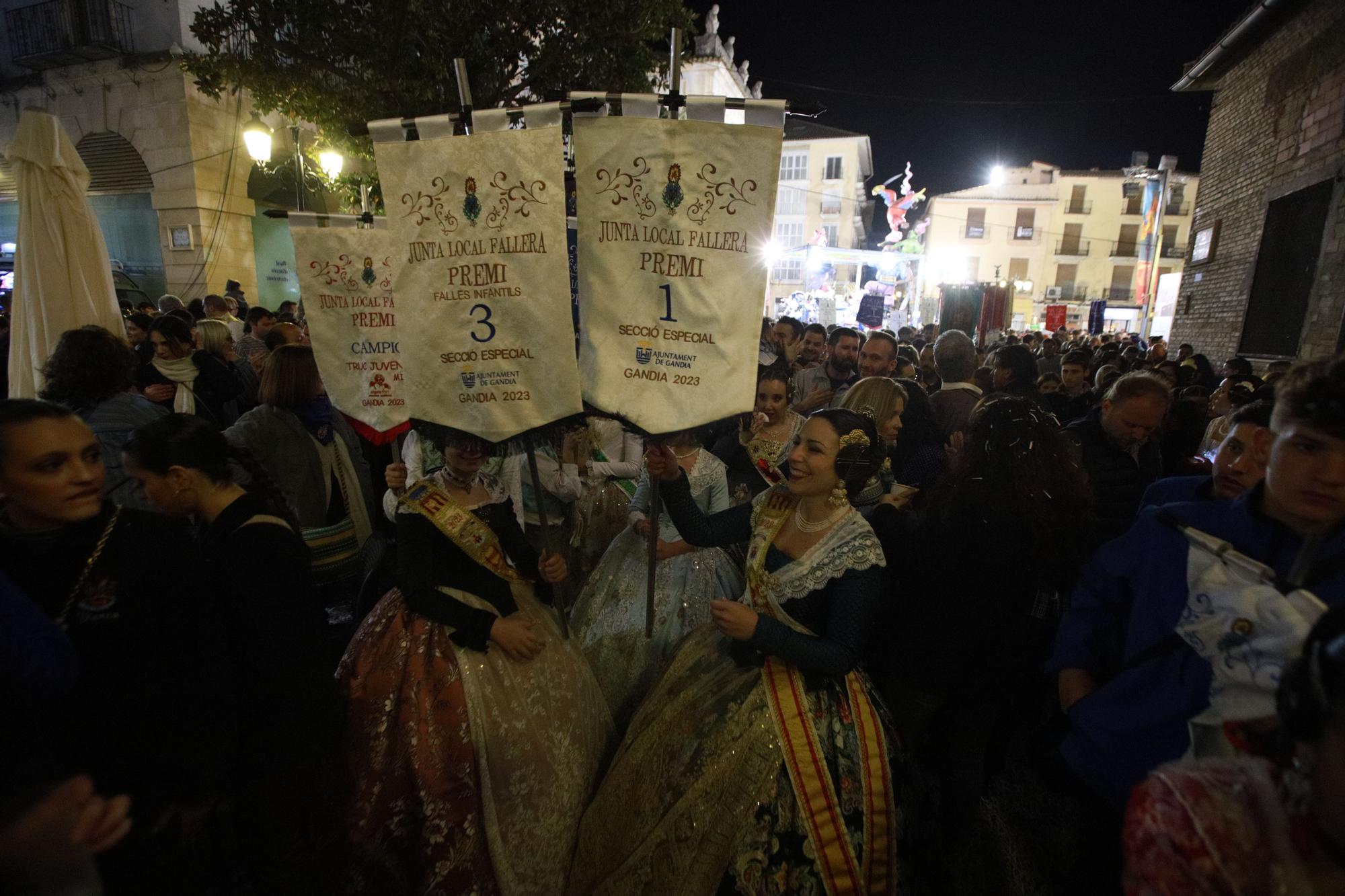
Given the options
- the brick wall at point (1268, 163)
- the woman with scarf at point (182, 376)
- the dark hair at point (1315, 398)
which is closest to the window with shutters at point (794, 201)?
the brick wall at point (1268, 163)

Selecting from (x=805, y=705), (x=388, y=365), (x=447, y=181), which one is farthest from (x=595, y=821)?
(x=447, y=181)

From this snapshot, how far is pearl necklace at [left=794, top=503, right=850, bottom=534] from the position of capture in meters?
2.50

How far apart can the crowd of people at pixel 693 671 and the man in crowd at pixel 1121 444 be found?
2 cm

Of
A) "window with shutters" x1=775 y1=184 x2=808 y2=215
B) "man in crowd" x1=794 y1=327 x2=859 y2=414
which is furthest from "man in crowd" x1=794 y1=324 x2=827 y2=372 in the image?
"window with shutters" x1=775 y1=184 x2=808 y2=215

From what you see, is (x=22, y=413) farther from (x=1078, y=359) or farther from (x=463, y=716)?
(x=1078, y=359)

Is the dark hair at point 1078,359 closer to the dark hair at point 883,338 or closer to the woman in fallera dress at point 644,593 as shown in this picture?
the dark hair at point 883,338

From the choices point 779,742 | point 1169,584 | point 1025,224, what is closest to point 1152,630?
point 1169,584

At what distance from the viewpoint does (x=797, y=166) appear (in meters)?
41.5

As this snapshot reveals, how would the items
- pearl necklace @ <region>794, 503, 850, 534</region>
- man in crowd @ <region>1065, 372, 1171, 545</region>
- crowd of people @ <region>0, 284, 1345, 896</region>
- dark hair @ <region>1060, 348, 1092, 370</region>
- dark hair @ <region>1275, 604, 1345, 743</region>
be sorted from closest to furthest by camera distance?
dark hair @ <region>1275, 604, 1345, 743</region> → crowd of people @ <region>0, 284, 1345, 896</region> → pearl necklace @ <region>794, 503, 850, 534</region> → man in crowd @ <region>1065, 372, 1171, 545</region> → dark hair @ <region>1060, 348, 1092, 370</region>

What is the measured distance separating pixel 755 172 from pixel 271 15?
5059 millimetres

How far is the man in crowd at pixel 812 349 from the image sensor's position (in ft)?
27.1

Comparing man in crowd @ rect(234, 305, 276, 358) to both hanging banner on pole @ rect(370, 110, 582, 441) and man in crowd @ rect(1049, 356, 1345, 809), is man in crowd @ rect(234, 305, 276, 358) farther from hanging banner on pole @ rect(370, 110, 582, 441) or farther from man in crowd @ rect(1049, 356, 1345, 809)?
man in crowd @ rect(1049, 356, 1345, 809)

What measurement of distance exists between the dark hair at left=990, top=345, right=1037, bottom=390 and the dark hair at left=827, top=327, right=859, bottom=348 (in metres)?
1.42

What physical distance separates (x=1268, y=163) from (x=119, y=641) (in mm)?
15791
